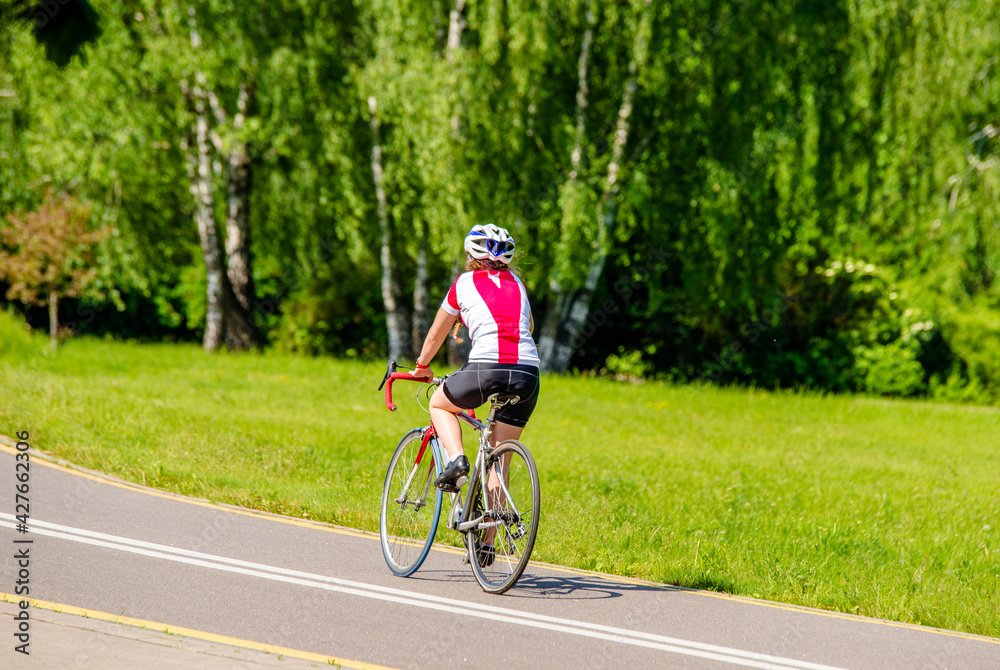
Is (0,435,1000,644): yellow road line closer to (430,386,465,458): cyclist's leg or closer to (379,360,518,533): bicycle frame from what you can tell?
(379,360,518,533): bicycle frame

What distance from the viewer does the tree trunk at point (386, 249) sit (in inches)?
710

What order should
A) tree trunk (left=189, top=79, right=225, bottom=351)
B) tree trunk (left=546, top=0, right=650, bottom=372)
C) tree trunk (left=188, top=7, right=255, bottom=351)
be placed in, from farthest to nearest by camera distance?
tree trunk (left=189, top=79, right=225, bottom=351)
tree trunk (left=188, top=7, right=255, bottom=351)
tree trunk (left=546, top=0, right=650, bottom=372)

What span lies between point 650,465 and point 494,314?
5409 mm

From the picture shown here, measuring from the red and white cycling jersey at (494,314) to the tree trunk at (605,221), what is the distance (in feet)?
37.6

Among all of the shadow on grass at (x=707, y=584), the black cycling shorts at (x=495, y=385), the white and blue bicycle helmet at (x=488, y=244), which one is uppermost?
the white and blue bicycle helmet at (x=488, y=244)

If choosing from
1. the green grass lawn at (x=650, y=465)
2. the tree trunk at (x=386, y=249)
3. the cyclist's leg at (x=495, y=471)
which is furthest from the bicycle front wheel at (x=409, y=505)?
the tree trunk at (x=386, y=249)

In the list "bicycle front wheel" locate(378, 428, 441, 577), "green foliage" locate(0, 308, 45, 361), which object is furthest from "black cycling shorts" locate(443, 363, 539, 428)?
"green foliage" locate(0, 308, 45, 361)

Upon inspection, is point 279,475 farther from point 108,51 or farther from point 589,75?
point 108,51

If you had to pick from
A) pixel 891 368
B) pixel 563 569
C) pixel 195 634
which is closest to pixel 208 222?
pixel 891 368

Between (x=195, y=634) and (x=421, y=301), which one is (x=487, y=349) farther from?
(x=421, y=301)

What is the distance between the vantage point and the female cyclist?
5.41m

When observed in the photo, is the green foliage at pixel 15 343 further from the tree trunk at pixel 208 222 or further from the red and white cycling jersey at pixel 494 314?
the red and white cycling jersey at pixel 494 314

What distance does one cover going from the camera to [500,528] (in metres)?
5.43
